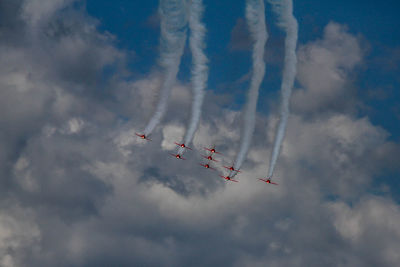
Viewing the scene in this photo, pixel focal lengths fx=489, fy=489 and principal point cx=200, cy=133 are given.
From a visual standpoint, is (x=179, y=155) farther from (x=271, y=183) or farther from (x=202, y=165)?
(x=271, y=183)

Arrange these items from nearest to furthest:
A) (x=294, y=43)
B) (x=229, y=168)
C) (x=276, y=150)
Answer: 1. (x=294, y=43)
2. (x=276, y=150)
3. (x=229, y=168)

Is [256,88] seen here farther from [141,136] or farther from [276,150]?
[141,136]

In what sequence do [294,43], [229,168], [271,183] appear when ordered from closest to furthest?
[294,43] → [229,168] → [271,183]

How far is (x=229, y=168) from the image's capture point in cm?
7800

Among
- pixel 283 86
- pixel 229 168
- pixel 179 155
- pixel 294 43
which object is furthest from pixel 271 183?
pixel 294 43

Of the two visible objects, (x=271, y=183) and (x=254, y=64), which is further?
(x=271, y=183)

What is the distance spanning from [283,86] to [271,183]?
23402mm

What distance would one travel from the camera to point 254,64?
65.4 metres

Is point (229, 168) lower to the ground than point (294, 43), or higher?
lower

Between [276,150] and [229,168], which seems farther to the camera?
[229,168]

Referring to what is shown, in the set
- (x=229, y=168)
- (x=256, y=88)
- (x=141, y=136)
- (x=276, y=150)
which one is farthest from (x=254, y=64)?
(x=141, y=136)

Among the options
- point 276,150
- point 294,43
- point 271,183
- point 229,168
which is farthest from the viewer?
point 271,183

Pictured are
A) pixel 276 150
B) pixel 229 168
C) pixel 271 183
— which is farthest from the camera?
pixel 271 183

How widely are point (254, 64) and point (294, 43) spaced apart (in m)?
5.87
